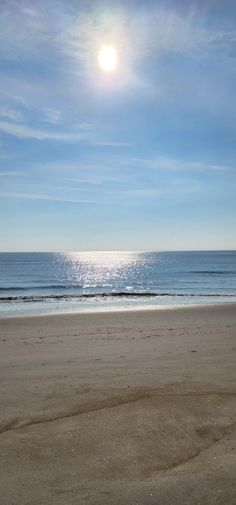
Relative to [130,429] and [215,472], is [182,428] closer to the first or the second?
[130,429]

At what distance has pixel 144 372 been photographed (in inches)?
326

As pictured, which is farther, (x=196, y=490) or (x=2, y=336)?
(x=2, y=336)

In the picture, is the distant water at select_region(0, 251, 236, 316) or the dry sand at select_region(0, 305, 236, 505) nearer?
the dry sand at select_region(0, 305, 236, 505)

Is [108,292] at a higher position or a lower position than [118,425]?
lower

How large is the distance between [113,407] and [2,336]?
8.76 meters

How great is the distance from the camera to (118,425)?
5.41 metres

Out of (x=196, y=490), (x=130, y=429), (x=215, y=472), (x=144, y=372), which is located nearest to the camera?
(x=196, y=490)

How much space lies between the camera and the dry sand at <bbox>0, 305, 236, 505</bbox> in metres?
3.87

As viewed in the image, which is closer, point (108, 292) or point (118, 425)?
point (118, 425)

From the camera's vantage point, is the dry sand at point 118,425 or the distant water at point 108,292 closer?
the dry sand at point 118,425

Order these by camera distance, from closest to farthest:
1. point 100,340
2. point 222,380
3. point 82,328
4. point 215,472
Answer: point 215,472, point 222,380, point 100,340, point 82,328

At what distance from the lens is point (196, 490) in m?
3.79

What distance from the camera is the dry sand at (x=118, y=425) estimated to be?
3.87m

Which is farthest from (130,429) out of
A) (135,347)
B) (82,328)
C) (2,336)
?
(82,328)
